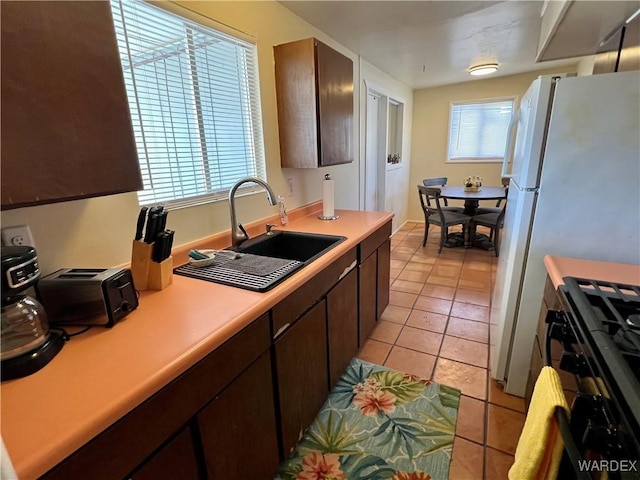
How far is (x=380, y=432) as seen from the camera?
157cm

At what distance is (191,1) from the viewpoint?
1.44 meters

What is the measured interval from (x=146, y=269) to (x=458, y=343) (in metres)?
2.07

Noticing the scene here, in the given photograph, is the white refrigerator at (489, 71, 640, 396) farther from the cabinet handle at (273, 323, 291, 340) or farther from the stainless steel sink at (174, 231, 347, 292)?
the cabinet handle at (273, 323, 291, 340)

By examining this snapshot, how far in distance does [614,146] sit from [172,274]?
Answer: 189cm

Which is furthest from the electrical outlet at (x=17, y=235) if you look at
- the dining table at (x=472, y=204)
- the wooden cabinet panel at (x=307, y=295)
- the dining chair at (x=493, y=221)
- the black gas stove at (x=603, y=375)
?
the dining chair at (x=493, y=221)

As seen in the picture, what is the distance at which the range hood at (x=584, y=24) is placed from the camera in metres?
1.39

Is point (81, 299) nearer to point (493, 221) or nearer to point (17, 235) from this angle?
point (17, 235)

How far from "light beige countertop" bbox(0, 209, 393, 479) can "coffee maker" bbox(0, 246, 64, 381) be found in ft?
0.09

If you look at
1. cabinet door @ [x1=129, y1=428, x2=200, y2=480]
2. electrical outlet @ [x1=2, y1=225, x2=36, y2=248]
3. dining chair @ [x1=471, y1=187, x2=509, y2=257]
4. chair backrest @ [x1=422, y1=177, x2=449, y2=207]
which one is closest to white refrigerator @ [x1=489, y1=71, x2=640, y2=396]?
cabinet door @ [x1=129, y1=428, x2=200, y2=480]

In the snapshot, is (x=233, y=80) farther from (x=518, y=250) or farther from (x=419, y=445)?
(x=419, y=445)

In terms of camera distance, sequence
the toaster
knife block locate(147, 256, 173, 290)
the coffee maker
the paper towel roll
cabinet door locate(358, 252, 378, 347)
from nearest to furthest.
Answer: the coffee maker
the toaster
knife block locate(147, 256, 173, 290)
cabinet door locate(358, 252, 378, 347)
the paper towel roll

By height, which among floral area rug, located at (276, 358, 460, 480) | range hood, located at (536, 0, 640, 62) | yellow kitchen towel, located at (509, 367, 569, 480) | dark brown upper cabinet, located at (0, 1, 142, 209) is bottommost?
floral area rug, located at (276, 358, 460, 480)

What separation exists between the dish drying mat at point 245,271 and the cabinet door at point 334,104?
3.00ft

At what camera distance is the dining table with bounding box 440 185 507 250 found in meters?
3.75
